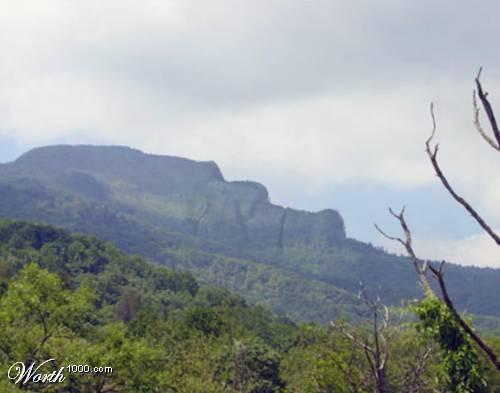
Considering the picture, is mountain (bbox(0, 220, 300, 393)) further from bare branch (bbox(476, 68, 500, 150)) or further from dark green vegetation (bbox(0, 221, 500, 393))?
bare branch (bbox(476, 68, 500, 150))

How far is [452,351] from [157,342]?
44732 mm

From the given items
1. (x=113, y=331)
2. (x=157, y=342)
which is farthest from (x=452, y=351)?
(x=157, y=342)

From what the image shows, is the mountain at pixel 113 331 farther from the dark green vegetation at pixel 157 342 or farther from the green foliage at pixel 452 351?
the green foliage at pixel 452 351

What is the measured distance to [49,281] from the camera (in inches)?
1097

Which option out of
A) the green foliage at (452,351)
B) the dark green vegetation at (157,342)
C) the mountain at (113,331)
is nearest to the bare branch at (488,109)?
the dark green vegetation at (157,342)

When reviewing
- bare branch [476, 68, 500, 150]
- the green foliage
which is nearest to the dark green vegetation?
the green foliage

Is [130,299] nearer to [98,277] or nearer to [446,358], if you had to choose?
[98,277]

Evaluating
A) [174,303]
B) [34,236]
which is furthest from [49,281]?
[34,236]

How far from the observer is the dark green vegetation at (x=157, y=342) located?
27.3 metres

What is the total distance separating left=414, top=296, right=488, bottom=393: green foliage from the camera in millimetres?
25844

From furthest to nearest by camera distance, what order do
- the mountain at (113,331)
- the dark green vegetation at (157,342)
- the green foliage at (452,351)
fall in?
the mountain at (113,331), the dark green vegetation at (157,342), the green foliage at (452,351)

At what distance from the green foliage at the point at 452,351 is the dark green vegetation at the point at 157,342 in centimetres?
31

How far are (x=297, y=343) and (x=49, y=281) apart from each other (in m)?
55.2

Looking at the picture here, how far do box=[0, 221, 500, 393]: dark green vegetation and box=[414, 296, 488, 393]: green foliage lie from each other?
306 mm
